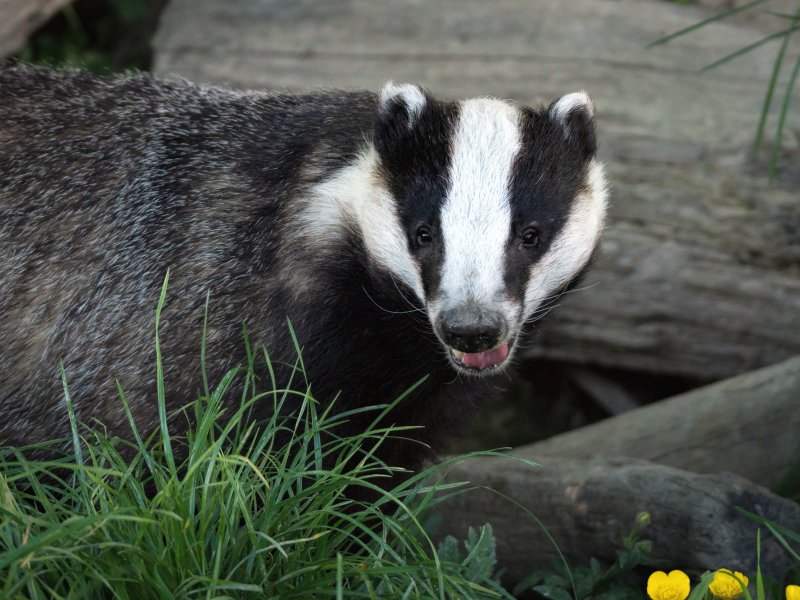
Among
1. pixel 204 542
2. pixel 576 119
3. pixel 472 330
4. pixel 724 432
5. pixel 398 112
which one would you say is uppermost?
pixel 398 112

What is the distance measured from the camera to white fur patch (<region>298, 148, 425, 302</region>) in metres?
3.46

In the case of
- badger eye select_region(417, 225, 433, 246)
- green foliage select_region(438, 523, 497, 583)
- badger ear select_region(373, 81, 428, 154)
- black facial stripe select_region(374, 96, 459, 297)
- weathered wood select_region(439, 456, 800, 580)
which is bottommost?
weathered wood select_region(439, 456, 800, 580)

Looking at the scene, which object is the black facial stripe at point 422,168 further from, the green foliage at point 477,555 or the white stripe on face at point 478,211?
the green foliage at point 477,555

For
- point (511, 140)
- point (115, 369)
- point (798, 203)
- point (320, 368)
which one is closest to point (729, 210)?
point (798, 203)

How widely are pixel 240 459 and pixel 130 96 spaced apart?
175cm

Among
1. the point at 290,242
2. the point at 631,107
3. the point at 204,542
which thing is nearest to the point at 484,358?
the point at 290,242

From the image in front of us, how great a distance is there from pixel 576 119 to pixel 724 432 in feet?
5.43

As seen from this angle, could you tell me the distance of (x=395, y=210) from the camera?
346 cm

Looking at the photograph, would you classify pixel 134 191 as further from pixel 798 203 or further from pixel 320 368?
pixel 798 203

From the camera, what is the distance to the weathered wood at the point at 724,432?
4.59 meters

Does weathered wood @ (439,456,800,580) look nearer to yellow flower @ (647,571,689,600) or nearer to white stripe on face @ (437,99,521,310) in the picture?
yellow flower @ (647,571,689,600)

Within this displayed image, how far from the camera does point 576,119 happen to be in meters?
3.64

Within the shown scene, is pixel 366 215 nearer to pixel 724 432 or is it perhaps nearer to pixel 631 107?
pixel 724 432

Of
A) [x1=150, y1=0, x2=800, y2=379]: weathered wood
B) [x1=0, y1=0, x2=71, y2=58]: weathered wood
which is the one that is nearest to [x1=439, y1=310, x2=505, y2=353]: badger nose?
[x1=150, y1=0, x2=800, y2=379]: weathered wood
